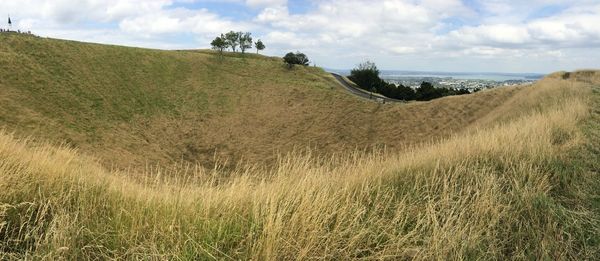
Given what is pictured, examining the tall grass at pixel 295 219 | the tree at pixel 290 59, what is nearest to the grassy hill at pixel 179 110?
the tree at pixel 290 59

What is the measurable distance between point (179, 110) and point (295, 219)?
40.9 metres

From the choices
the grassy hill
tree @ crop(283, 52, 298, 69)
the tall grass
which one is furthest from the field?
tree @ crop(283, 52, 298, 69)

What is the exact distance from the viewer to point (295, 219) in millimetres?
3609

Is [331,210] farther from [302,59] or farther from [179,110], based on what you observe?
[302,59]

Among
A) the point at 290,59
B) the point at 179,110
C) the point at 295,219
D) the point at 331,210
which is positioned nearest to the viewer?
the point at 295,219

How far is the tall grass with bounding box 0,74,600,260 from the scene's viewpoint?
3426 mm

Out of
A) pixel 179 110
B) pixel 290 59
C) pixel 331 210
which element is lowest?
pixel 179 110

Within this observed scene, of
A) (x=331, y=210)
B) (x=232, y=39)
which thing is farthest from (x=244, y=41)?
(x=331, y=210)

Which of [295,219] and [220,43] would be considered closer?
[295,219]

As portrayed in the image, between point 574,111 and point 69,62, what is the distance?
44.9 meters

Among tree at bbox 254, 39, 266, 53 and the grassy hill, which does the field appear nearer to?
the grassy hill

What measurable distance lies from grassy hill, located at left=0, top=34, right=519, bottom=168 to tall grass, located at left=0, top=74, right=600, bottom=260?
74.8 ft

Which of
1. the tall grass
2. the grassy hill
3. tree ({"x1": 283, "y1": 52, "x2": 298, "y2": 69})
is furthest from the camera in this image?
tree ({"x1": 283, "y1": 52, "x2": 298, "y2": 69})

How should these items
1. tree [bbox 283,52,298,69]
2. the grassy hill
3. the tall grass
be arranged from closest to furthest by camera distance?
1. the tall grass
2. the grassy hill
3. tree [bbox 283,52,298,69]
